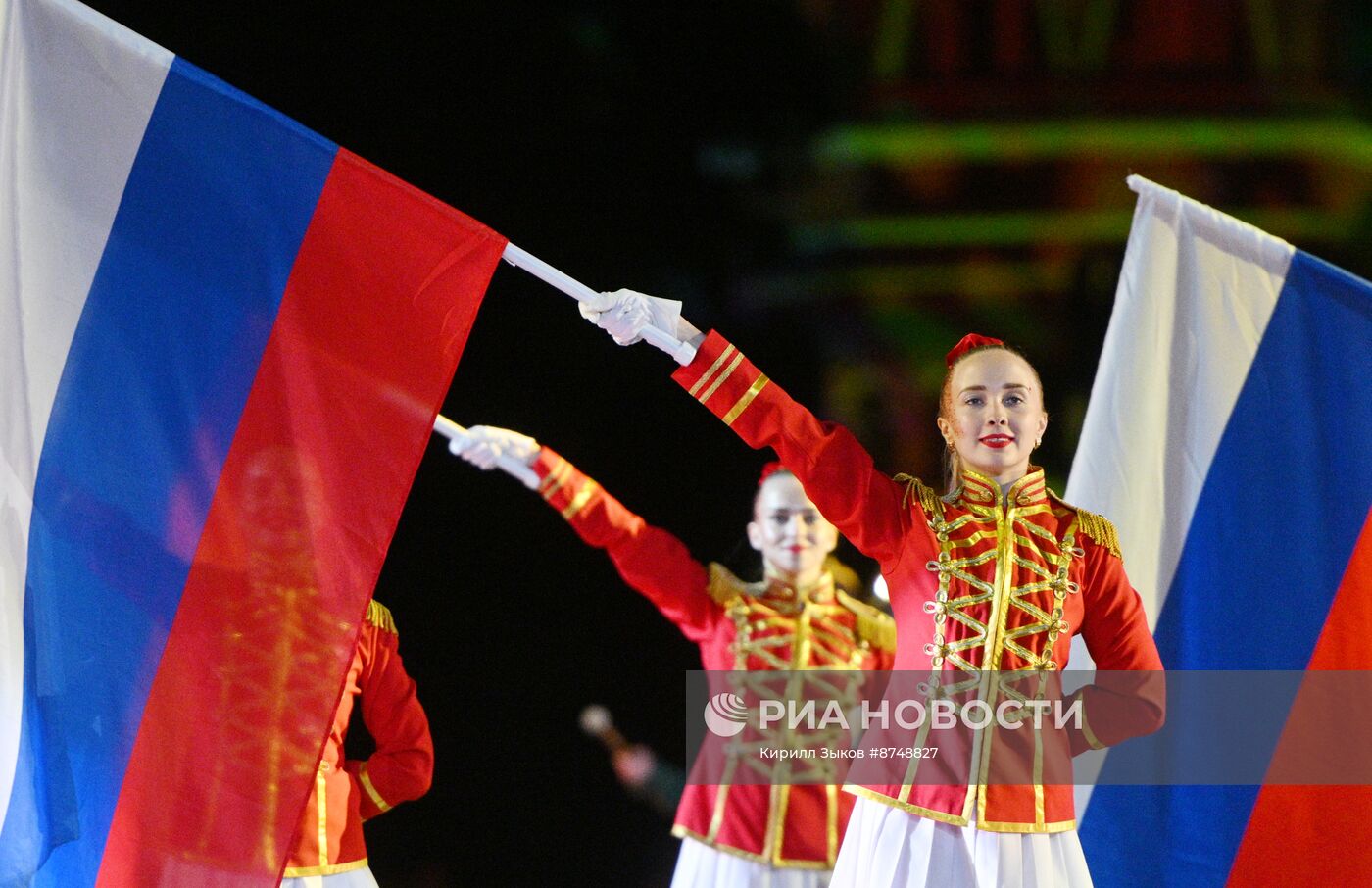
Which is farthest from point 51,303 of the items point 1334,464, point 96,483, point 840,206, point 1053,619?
point 840,206

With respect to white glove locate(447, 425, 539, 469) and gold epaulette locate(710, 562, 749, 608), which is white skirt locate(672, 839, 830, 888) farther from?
white glove locate(447, 425, 539, 469)

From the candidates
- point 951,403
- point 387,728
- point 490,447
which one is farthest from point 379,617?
point 951,403

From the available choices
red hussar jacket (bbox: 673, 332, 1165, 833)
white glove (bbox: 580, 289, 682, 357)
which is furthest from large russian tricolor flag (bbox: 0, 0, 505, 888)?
red hussar jacket (bbox: 673, 332, 1165, 833)

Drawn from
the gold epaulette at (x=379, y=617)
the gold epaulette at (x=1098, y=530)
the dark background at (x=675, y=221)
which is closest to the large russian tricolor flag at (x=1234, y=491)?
the gold epaulette at (x=1098, y=530)

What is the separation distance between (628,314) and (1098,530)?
3.16 ft

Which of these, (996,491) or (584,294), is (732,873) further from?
(584,294)

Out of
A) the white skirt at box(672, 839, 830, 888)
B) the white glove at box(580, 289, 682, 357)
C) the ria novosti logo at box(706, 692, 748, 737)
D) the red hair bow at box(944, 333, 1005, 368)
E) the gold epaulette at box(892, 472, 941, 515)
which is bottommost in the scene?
the white skirt at box(672, 839, 830, 888)

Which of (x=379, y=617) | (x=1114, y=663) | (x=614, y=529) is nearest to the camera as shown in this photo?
(x=1114, y=663)

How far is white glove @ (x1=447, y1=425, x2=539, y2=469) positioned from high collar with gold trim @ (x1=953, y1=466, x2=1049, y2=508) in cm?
135

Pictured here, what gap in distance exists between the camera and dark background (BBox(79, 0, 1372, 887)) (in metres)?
4.41

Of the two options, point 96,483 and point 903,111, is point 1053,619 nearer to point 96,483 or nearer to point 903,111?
point 96,483

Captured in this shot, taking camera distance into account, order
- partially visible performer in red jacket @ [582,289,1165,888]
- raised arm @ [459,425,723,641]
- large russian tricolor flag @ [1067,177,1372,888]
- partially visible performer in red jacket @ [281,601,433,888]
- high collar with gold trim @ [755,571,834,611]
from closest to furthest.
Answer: partially visible performer in red jacket @ [582,289,1165,888] < partially visible performer in red jacket @ [281,601,433,888] < large russian tricolor flag @ [1067,177,1372,888] < raised arm @ [459,425,723,641] < high collar with gold trim @ [755,571,834,611]

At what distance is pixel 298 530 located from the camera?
8.04ft

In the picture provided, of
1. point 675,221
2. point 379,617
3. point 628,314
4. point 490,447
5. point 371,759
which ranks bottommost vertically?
point 371,759
